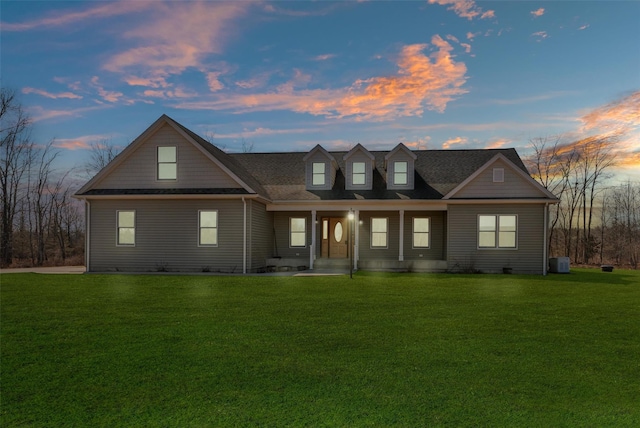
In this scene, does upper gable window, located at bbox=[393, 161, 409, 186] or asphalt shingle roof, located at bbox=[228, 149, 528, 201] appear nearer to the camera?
asphalt shingle roof, located at bbox=[228, 149, 528, 201]

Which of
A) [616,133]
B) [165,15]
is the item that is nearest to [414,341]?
[165,15]

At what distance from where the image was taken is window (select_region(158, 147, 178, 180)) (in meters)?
20.6

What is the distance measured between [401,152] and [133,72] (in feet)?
42.7

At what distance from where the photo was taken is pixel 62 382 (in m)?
5.54

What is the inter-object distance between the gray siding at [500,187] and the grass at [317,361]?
9.32 m

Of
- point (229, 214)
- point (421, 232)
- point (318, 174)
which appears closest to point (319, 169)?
point (318, 174)

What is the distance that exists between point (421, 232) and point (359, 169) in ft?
15.0

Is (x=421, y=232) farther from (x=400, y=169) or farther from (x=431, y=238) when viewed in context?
(x=400, y=169)

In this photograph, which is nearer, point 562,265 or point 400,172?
point 562,265

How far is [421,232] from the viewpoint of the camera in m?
23.0

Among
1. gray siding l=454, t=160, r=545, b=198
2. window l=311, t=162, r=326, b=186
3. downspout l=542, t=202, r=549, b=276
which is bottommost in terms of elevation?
downspout l=542, t=202, r=549, b=276

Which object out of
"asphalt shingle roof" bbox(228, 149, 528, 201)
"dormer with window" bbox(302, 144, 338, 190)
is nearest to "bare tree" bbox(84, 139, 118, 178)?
"asphalt shingle roof" bbox(228, 149, 528, 201)

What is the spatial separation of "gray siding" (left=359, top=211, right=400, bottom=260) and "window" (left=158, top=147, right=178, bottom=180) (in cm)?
959

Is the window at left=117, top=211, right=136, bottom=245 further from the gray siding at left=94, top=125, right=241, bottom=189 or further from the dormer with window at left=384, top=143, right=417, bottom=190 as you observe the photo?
the dormer with window at left=384, top=143, right=417, bottom=190
